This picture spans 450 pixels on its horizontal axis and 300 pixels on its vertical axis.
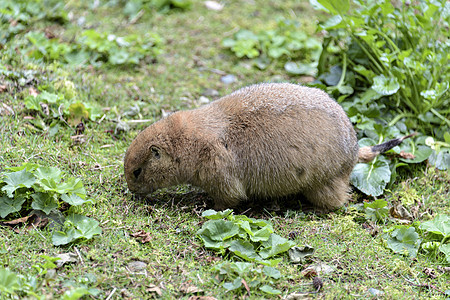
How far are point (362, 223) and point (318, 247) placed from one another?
3.06ft

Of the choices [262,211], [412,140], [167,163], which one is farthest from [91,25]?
[412,140]

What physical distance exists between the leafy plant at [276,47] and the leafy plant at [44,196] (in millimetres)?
4670

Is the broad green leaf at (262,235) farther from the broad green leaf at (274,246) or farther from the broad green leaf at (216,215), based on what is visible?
the broad green leaf at (216,215)

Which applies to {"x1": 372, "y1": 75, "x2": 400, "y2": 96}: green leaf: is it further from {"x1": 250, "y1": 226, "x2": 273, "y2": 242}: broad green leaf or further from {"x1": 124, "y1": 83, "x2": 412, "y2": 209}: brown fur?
{"x1": 250, "y1": 226, "x2": 273, "y2": 242}: broad green leaf

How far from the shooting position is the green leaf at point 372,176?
5.89 m

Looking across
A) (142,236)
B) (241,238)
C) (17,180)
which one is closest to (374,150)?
(241,238)

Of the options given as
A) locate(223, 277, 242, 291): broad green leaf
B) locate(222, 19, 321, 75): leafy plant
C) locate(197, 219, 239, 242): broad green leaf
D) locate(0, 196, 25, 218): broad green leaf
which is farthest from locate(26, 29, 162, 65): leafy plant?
locate(223, 277, 242, 291): broad green leaf

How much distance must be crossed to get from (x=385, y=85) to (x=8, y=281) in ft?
16.2

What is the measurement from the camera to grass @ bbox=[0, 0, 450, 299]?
4.15 m

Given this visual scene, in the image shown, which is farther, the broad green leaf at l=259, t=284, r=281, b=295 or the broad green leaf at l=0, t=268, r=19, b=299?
the broad green leaf at l=259, t=284, r=281, b=295

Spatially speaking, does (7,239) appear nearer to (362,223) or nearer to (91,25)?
(362,223)

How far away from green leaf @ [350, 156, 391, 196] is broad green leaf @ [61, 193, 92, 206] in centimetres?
323

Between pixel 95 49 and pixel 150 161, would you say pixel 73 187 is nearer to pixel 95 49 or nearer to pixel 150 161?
pixel 150 161

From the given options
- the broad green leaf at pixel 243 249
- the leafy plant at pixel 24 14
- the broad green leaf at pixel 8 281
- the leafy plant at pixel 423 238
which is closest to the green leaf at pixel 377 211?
the leafy plant at pixel 423 238
